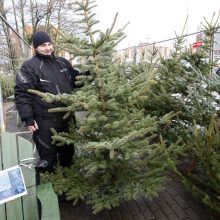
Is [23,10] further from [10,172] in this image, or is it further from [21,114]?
[10,172]

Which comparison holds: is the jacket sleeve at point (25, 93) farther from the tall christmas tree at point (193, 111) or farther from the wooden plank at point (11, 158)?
the tall christmas tree at point (193, 111)

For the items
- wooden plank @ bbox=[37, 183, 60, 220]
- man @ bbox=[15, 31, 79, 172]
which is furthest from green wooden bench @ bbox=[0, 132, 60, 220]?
man @ bbox=[15, 31, 79, 172]

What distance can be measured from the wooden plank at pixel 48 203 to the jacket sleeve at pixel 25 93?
1228 mm

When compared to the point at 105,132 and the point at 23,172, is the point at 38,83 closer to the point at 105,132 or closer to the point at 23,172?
the point at 105,132

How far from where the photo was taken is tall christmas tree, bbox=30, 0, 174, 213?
123 inches

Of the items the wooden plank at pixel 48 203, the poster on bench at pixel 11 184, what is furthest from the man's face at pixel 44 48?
the poster on bench at pixel 11 184

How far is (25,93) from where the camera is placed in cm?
376

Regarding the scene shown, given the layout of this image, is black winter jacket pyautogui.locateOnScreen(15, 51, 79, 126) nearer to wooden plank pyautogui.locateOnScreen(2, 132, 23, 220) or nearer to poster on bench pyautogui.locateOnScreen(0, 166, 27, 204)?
wooden plank pyautogui.locateOnScreen(2, 132, 23, 220)

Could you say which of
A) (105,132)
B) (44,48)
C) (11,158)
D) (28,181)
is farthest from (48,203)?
(44,48)

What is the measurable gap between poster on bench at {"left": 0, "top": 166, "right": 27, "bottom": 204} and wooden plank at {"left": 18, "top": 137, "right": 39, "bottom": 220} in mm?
130

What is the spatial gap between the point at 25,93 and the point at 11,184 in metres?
1.67

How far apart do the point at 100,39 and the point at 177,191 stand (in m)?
2.19

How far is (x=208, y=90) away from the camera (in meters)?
4.27

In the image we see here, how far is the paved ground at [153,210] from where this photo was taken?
3586mm
